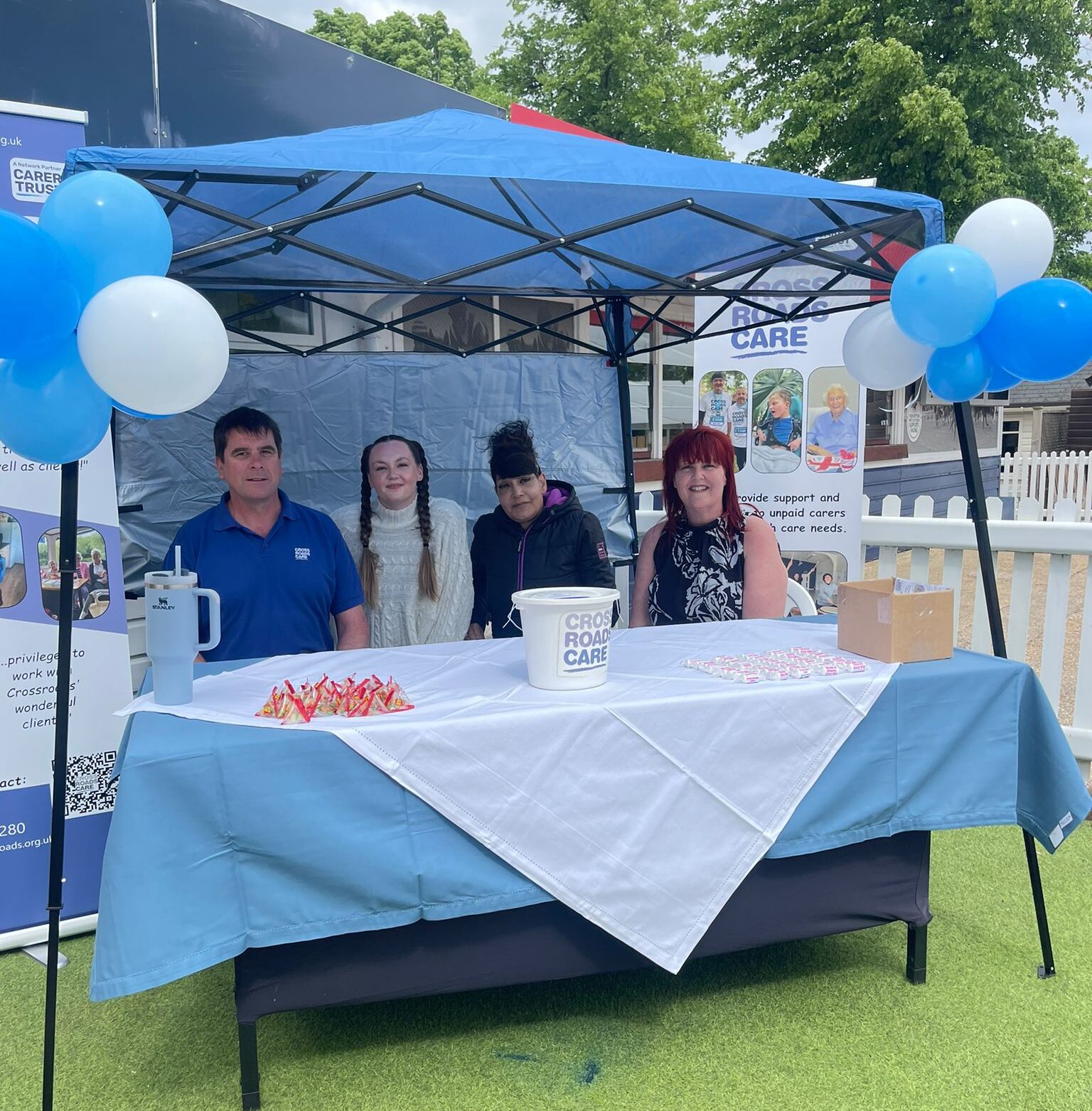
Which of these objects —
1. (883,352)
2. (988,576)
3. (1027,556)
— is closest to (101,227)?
(883,352)

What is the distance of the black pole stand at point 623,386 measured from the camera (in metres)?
4.32

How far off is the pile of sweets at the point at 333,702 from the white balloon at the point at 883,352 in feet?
4.72

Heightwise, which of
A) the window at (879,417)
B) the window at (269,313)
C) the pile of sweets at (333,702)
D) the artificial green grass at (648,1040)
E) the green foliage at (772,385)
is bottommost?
the artificial green grass at (648,1040)

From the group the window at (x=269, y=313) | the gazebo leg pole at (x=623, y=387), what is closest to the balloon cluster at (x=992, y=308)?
the gazebo leg pole at (x=623, y=387)

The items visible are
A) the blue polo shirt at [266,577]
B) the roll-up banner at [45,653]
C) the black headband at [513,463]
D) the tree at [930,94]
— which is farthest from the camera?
the tree at [930,94]

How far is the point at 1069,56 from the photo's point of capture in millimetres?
10945

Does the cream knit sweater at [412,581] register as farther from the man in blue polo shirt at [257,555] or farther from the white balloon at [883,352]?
the white balloon at [883,352]

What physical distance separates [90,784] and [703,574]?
2031 mm

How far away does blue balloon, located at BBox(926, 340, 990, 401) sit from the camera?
2.31 meters

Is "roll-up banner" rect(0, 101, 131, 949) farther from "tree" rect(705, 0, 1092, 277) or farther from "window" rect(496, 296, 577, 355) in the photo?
"tree" rect(705, 0, 1092, 277)

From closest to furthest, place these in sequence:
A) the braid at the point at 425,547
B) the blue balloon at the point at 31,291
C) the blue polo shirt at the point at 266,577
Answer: the blue balloon at the point at 31,291
the blue polo shirt at the point at 266,577
the braid at the point at 425,547

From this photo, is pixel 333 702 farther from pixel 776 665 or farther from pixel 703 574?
pixel 703 574

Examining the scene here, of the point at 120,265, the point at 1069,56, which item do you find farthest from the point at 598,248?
the point at 1069,56
